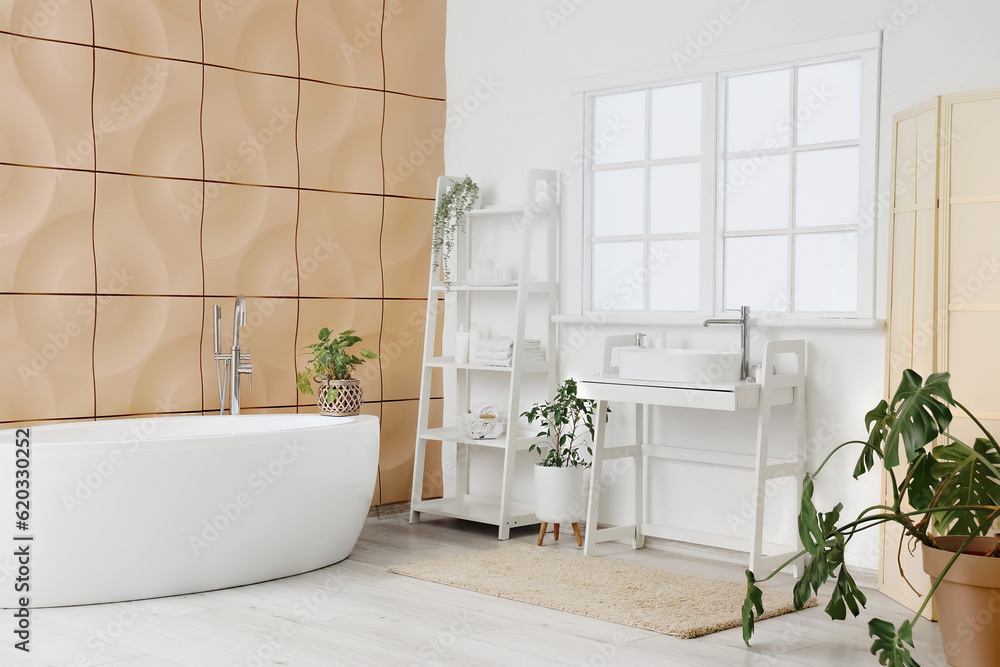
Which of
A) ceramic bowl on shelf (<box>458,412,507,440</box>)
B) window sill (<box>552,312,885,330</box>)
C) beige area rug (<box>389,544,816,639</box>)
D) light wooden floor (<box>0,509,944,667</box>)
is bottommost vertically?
light wooden floor (<box>0,509,944,667</box>)

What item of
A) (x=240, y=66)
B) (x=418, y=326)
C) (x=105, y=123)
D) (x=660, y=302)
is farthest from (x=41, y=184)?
(x=660, y=302)

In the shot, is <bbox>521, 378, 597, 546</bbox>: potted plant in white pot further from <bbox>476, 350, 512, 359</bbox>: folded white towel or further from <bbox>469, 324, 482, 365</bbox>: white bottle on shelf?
<bbox>469, 324, 482, 365</bbox>: white bottle on shelf

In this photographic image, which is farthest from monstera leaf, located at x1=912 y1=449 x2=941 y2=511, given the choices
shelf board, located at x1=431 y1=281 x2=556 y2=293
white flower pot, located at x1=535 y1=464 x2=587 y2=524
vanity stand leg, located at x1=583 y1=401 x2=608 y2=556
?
shelf board, located at x1=431 y1=281 x2=556 y2=293

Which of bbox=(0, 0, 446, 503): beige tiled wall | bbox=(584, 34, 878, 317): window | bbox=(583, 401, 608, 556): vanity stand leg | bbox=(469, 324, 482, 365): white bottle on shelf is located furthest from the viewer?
bbox=(469, 324, 482, 365): white bottle on shelf

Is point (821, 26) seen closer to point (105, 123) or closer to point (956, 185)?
point (956, 185)

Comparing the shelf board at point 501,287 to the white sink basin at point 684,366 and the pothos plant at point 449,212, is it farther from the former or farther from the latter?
the white sink basin at point 684,366

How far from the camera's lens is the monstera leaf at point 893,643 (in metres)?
2.54

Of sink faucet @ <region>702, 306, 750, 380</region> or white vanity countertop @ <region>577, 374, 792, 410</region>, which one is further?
sink faucet @ <region>702, 306, 750, 380</region>

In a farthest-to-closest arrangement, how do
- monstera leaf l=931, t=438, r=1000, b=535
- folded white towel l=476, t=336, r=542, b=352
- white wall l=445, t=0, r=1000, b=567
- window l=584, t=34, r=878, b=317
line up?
folded white towel l=476, t=336, r=542, b=352, window l=584, t=34, r=878, b=317, white wall l=445, t=0, r=1000, b=567, monstera leaf l=931, t=438, r=1000, b=535

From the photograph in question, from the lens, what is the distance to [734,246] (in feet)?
14.4

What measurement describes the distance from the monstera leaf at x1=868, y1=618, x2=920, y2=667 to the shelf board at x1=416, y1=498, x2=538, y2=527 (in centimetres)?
235

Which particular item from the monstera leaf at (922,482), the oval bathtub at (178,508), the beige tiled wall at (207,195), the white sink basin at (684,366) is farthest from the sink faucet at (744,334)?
the beige tiled wall at (207,195)

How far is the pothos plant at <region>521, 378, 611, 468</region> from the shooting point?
4.56m

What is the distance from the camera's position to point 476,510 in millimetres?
4992
